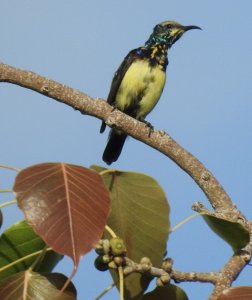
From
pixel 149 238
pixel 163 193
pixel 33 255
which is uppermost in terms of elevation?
pixel 163 193

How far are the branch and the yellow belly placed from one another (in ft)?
14.1

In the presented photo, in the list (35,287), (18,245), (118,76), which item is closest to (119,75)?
(118,76)

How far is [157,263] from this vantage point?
82.7 inches

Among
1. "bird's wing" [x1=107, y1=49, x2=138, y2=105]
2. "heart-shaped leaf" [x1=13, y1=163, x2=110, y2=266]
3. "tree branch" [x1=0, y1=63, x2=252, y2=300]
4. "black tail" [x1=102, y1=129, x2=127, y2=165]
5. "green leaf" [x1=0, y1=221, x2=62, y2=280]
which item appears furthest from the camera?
"black tail" [x1=102, y1=129, x2=127, y2=165]

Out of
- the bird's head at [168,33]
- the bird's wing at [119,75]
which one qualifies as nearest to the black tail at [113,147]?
the bird's wing at [119,75]

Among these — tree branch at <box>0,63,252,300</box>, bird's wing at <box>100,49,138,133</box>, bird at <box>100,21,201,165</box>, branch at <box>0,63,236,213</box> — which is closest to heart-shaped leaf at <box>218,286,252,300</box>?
tree branch at <box>0,63,252,300</box>

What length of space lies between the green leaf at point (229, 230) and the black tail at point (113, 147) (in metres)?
6.12

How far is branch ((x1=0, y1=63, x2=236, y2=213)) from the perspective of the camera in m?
2.60

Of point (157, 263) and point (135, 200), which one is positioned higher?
point (135, 200)

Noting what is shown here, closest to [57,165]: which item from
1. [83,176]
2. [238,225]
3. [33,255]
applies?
[83,176]

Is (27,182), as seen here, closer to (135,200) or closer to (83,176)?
(83,176)

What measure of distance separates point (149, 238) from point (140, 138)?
2.51 feet

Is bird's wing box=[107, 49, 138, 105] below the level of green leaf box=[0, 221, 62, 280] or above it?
above

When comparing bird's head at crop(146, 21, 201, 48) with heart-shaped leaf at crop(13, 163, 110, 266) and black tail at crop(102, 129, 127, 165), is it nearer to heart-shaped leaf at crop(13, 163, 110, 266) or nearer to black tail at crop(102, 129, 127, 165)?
black tail at crop(102, 129, 127, 165)
